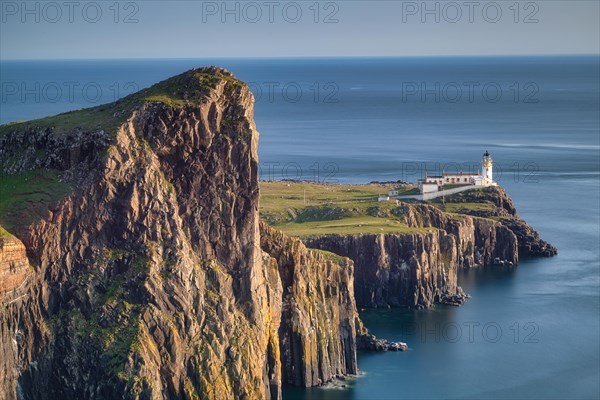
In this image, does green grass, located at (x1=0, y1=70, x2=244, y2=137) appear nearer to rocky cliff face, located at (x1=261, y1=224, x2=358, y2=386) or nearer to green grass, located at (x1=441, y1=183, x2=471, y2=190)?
rocky cliff face, located at (x1=261, y1=224, x2=358, y2=386)

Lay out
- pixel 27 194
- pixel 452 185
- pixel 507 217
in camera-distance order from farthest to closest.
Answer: pixel 452 185 → pixel 507 217 → pixel 27 194

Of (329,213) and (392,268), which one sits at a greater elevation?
(329,213)

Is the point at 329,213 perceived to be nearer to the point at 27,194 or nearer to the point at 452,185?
the point at 452,185

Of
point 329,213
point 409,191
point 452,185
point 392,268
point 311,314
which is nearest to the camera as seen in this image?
point 311,314

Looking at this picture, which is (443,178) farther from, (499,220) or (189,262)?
(189,262)

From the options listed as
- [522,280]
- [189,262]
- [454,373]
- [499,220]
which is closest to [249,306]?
[189,262]

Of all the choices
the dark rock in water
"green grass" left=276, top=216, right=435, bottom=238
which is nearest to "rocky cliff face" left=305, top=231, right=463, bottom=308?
"green grass" left=276, top=216, right=435, bottom=238

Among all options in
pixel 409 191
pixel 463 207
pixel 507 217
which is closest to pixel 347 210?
pixel 463 207

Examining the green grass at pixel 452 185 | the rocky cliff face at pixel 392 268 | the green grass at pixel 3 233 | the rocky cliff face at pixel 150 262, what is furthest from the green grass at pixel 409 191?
the green grass at pixel 3 233
